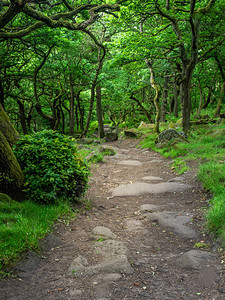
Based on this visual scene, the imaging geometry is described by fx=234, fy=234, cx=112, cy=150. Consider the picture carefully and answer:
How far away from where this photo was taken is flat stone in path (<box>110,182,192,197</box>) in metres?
6.65

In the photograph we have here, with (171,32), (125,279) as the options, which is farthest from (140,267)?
(171,32)

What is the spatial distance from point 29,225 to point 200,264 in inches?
102

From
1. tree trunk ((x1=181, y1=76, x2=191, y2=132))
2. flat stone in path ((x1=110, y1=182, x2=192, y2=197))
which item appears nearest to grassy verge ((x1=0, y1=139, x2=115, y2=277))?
flat stone in path ((x1=110, y1=182, x2=192, y2=197))

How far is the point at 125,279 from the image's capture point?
2902 mm

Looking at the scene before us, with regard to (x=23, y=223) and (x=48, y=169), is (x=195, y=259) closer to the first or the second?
(x=23, y=223)

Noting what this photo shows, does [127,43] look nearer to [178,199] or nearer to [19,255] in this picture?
[178,199]

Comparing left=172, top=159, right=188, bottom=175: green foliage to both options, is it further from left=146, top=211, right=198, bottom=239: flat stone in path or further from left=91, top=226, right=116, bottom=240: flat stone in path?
left=91, top=226, right=116, bottom=240: flat stone in path

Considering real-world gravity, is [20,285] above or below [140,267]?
above

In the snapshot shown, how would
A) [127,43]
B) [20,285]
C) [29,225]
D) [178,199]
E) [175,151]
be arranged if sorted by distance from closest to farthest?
1. [20,285]
2. [29,225]
3. [178,199]
4. [175,151]
5. [127,43]

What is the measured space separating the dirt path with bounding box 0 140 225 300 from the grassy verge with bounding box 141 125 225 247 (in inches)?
11.8

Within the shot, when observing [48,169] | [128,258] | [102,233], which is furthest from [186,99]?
[128,258]

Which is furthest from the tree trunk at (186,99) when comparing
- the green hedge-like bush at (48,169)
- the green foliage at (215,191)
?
the green hedge-like bush at (48,169)

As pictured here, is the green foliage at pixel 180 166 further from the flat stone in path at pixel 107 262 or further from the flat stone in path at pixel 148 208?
the flat stone in path at pixel 107 262

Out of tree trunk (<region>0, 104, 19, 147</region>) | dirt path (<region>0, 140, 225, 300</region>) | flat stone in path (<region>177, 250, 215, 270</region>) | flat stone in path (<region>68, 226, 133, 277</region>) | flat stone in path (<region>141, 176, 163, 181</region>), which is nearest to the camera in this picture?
dirt path (<region>0, 140, 225, 300</region>)
